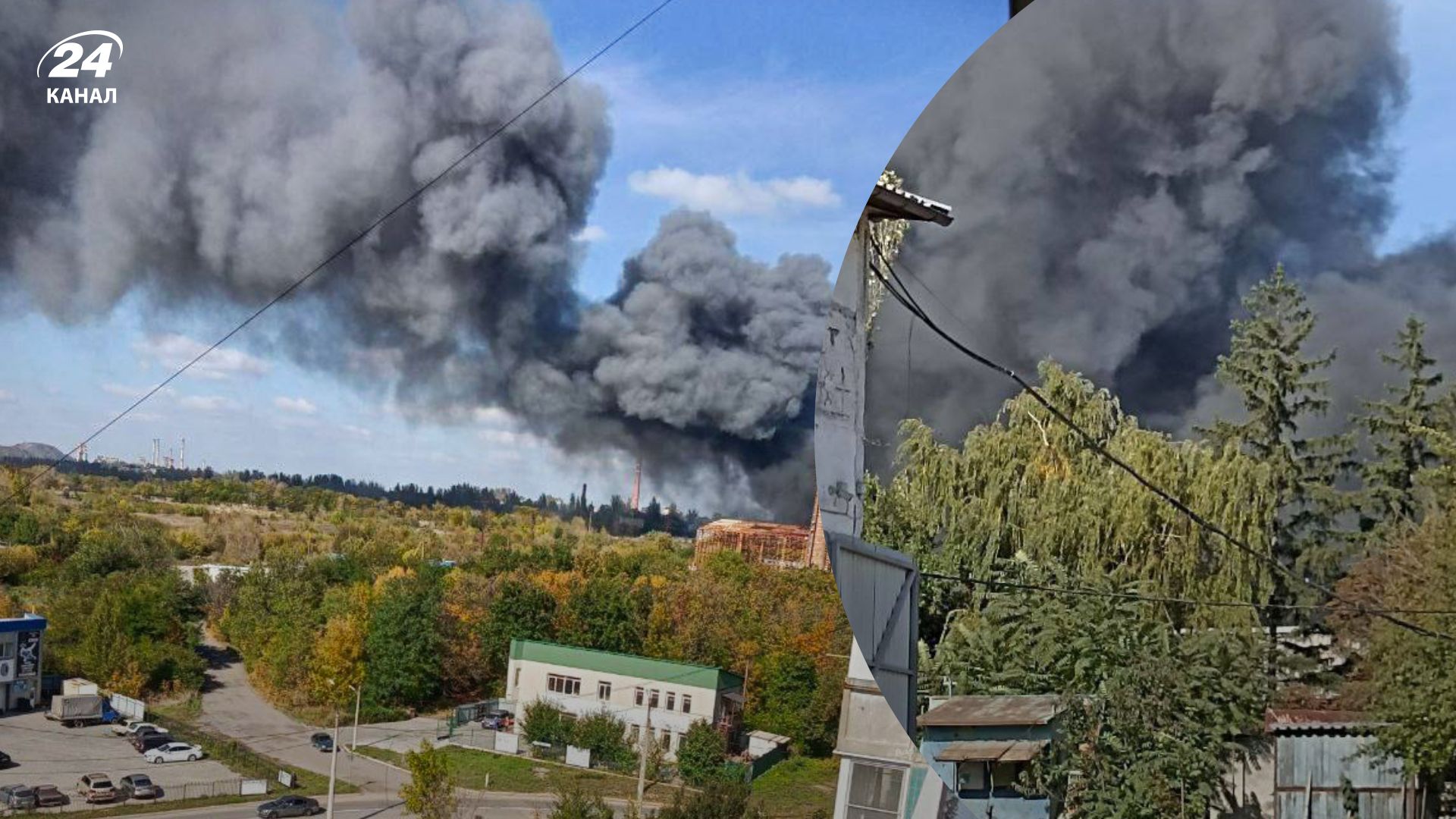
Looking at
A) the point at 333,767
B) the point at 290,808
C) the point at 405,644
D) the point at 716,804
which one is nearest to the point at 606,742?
the point at 716,804

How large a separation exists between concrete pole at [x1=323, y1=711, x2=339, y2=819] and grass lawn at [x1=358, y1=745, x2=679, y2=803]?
0.07 metres

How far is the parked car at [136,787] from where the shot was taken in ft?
12.7

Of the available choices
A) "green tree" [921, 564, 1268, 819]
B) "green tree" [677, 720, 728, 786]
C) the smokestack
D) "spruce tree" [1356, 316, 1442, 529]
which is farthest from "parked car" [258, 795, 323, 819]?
"spruce tree" [1356, 316, 1442, 529]

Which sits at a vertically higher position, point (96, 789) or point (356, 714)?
point (356, 714)

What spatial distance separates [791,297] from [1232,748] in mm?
1810

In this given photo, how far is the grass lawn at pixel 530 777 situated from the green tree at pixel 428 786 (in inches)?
0.8

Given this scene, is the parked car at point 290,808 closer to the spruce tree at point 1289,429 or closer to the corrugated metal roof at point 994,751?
the corrugated metal roof at point 994,751

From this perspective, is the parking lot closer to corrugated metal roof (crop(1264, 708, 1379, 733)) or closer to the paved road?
the paved road

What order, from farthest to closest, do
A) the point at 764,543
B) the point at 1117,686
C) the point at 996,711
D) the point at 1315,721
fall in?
the point at 996,711, the point at 1117,686, the point at 764,543, the point at 1315,721

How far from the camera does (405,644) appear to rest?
407cm

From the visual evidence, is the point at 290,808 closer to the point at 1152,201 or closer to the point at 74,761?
the point at 74,761

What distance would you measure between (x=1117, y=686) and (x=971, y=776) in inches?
20.4

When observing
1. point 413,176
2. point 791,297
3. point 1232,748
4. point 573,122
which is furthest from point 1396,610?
point 413,176

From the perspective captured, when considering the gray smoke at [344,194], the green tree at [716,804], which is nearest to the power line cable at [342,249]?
the gray smoke at [344,194]
